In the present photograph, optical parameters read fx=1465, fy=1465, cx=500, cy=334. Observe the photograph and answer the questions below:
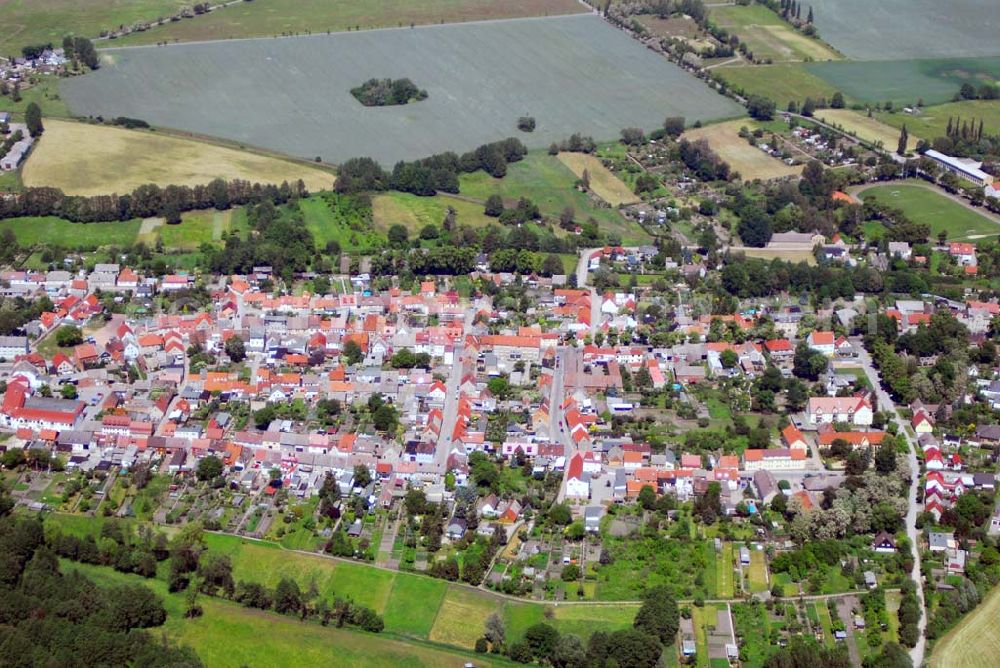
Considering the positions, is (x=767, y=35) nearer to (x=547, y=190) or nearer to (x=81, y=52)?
(x=547, y=190)

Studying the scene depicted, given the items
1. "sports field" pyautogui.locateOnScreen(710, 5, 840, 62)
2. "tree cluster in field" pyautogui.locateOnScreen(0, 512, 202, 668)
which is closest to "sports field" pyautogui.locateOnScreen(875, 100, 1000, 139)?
"sports field" pyautogui.locateOnScreen(710, 5, 840, 62)

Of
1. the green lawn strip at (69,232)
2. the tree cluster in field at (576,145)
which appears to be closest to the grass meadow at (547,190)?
the tree cluster in field at (576,145)

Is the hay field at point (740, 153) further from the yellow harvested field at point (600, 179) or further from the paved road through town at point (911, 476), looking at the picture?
the paved road through town at point (911, 476)

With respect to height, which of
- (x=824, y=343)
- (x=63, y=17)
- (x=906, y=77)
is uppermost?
(x=63, y=17)

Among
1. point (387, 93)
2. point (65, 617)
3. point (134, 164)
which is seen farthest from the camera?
point (387, 93)

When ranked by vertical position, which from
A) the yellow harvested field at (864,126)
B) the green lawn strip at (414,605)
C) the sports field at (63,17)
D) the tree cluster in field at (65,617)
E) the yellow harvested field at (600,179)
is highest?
the tree cluster in field at (65,617)

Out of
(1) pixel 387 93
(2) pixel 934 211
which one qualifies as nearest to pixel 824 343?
(2) pixel 934 211

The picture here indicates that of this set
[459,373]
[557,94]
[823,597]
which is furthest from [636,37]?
[823,597]
